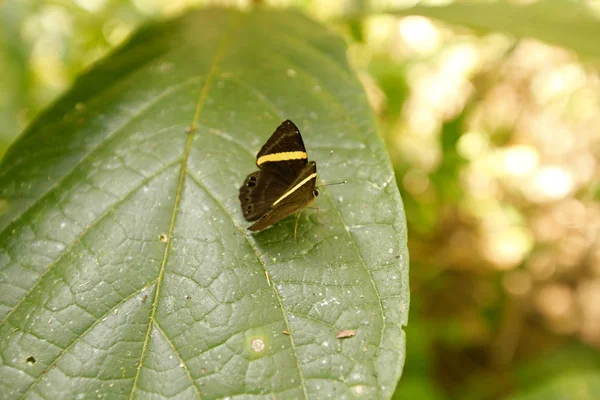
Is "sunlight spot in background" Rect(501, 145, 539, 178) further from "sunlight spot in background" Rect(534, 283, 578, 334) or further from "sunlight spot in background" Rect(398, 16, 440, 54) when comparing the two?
"sunlight spot in background" Rect(398, 16, 440, 54)

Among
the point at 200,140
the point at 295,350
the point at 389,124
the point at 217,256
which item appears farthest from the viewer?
the point at 389,124

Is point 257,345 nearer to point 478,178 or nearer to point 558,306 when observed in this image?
point 478,178

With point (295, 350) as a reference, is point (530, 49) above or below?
below

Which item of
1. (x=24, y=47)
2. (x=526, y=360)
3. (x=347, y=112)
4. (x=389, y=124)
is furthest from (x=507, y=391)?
(x=24, y=47)

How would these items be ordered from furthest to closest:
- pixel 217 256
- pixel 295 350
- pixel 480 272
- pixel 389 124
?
pixel 480 272 → pixel 389 124 → pixel 217 256 → pixel 295 350

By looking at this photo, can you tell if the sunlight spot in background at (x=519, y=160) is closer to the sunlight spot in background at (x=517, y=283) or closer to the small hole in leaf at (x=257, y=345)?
the sunlight spot in background at (x=517, y=283)

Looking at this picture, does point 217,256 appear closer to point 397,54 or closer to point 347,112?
point 347,112

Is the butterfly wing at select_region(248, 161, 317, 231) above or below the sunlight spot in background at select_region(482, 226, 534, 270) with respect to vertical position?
above

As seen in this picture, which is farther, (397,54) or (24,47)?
(397,54)

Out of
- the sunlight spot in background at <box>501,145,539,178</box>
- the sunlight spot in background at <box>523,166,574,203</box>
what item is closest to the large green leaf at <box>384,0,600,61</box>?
the sunlight spot in background at <box>501,145,539,178</box>
